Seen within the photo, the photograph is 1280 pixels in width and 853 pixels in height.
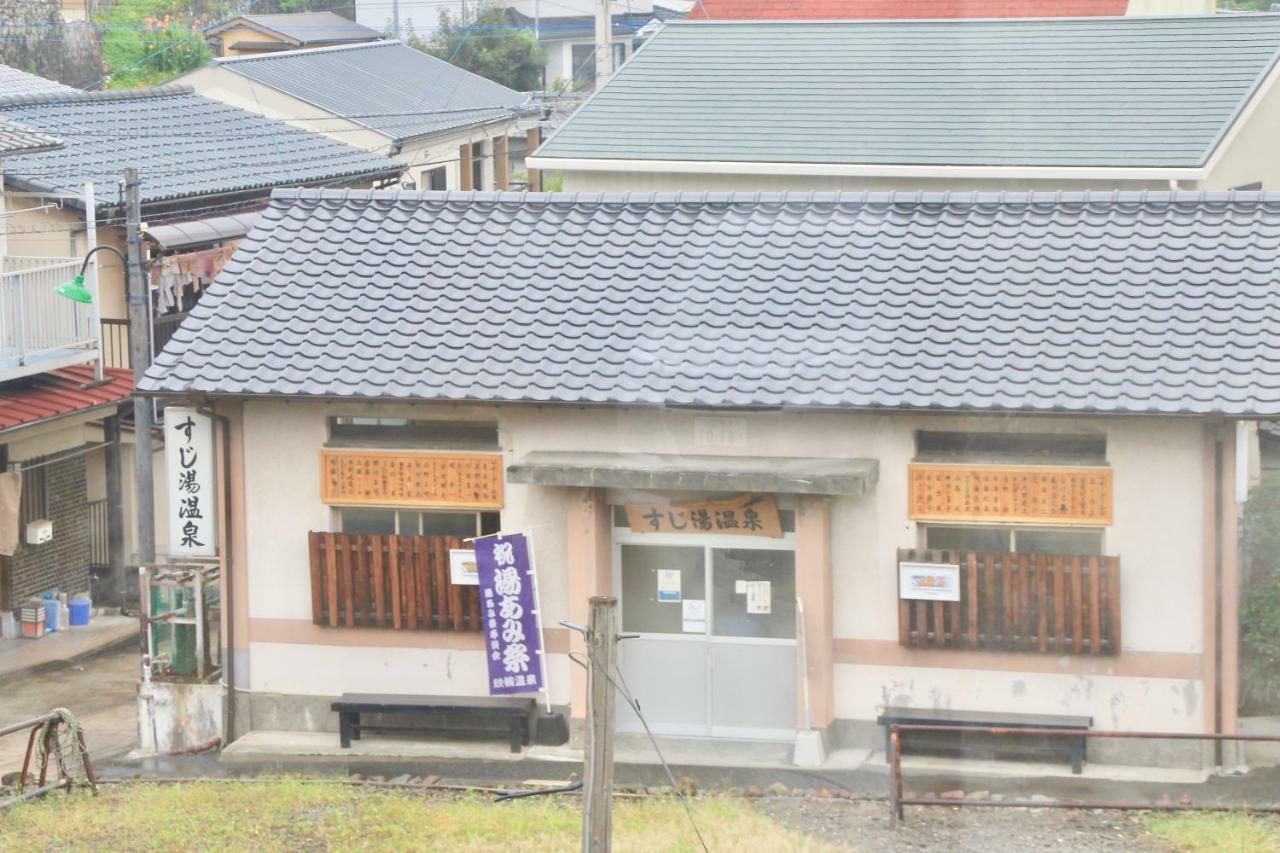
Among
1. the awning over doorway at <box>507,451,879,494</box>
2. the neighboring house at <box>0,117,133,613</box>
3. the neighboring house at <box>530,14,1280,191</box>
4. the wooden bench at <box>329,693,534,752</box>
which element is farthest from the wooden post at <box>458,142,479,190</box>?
the awning over doorway at <box>507,451,879,494</box>

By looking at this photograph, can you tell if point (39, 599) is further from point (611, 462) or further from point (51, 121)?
point (611, 462)

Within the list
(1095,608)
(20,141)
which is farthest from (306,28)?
(1095,608)

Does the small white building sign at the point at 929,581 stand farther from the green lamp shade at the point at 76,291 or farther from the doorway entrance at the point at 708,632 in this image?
the green lamp shade at the point at 76,291

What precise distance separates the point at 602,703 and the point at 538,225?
7.47m

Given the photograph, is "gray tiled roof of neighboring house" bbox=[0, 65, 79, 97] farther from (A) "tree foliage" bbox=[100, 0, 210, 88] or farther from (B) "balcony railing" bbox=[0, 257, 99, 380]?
(A) "tree foliage" bbox=[100, 0, 210, 88]

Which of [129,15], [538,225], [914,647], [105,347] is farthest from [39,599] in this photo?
[129,15]

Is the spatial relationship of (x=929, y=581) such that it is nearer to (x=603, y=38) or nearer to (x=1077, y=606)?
(x=1077, y=606)

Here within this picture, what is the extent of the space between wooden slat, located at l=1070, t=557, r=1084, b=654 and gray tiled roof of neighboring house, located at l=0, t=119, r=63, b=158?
40.6 ft

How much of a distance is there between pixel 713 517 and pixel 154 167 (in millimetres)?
13929

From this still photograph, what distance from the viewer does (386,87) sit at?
122 feet

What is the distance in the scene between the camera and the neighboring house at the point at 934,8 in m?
28.0

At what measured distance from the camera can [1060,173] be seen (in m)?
20.6

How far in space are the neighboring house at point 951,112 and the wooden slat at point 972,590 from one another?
26.3ft

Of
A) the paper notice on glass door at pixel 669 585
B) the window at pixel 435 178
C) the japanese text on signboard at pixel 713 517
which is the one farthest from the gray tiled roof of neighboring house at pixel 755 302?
the window at pixel 435 178
